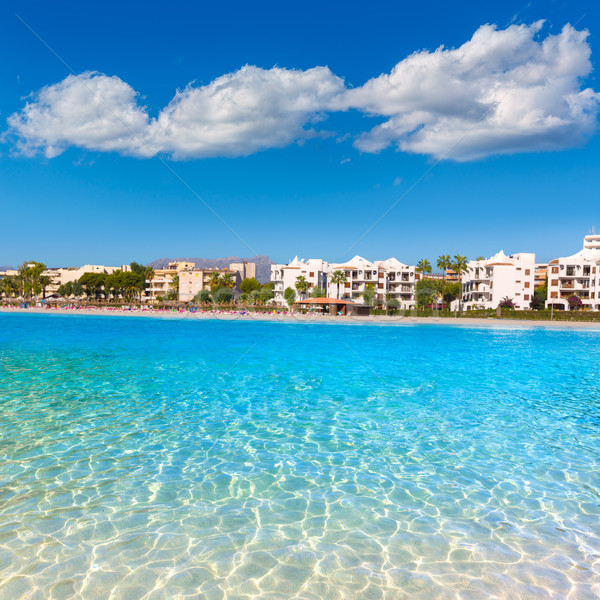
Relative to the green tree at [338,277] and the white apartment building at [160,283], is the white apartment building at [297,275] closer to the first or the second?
the green tree at [338,277]

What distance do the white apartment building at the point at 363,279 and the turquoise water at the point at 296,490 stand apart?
75.7 m

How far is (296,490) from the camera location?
23.2 feet

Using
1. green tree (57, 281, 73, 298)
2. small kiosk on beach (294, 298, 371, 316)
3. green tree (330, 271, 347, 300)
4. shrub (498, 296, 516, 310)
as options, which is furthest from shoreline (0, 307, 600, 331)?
green tree (57, 281, 73, 298)

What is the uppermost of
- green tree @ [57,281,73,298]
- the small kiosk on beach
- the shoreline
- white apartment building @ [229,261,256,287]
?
white apartment building @ [229,261,256,287]

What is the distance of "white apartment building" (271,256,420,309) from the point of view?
90875 millimetres

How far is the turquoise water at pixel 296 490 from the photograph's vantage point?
488cm

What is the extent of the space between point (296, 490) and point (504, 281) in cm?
7792

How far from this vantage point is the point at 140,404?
12086 mm

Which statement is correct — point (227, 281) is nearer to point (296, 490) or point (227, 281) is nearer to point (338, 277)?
point (338, 277)

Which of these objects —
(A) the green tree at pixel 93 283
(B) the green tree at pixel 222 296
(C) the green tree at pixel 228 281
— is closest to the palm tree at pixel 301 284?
(B) the green tree at pixel 222 296

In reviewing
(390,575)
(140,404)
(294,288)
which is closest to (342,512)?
(390,575)

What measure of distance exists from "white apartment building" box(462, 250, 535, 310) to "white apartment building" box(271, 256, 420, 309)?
1355 centimetres

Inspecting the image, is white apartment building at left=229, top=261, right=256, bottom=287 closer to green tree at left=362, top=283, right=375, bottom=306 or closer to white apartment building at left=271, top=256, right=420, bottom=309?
white apartment building at left=271, top=256, right=420, bottom=309

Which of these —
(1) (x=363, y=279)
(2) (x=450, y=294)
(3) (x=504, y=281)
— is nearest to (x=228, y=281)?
(1) (x=363, y=279)
